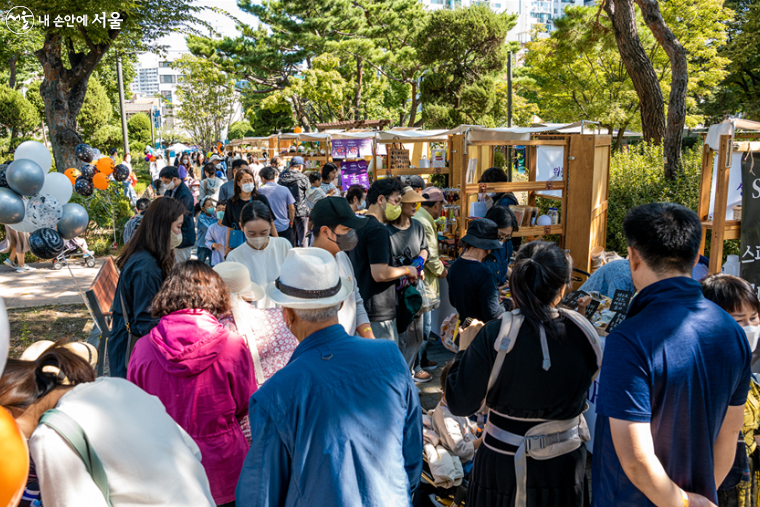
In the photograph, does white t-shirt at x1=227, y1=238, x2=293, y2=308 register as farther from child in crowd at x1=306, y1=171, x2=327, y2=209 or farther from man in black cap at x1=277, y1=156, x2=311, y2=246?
child in crowd at x1=306, y1=171, x2=327, y2=209

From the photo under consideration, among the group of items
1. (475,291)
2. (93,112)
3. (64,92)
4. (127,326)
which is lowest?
(127,326)

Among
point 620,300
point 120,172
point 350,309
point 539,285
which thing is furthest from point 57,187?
point 120,172

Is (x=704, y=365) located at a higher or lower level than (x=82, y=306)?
higher

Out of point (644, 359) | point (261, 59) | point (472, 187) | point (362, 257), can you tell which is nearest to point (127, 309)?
point (362, 257)

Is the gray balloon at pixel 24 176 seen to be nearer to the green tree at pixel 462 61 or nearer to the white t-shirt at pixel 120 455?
the white t-shirt at pixel 120 455

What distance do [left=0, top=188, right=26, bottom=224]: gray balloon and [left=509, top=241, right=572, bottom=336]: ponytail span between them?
4459mm

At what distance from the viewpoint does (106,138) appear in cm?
3216

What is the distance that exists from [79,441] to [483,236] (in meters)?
2.88

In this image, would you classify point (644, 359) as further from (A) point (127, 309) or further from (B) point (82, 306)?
(B) point (82, 306)

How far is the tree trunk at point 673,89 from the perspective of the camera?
823 centimetres

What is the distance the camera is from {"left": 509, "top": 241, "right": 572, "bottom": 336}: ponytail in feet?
7.32

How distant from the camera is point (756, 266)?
4.02 meters

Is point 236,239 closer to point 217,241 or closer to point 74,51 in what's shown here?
point 217,241

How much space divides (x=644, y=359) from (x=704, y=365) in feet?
0.80
